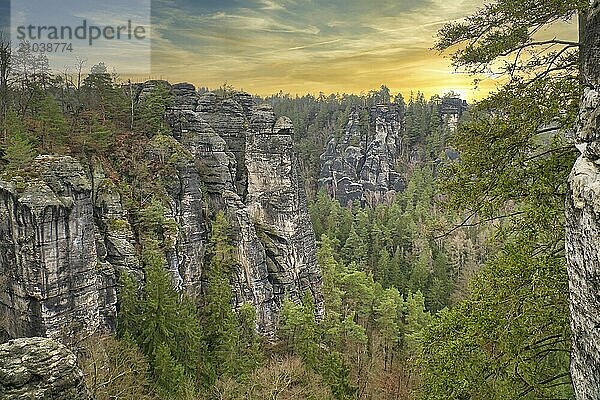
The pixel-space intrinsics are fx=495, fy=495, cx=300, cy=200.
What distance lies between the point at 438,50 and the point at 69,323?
18.6m

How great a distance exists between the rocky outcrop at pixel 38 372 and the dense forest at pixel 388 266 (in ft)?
16.9

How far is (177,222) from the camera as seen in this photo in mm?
26938

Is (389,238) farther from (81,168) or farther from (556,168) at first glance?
(556,168)

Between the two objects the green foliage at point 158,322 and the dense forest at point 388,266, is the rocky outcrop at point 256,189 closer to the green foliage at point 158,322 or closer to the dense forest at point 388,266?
the dense forest at point 388,266

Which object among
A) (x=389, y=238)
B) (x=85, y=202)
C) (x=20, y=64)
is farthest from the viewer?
(x=389, y=238)

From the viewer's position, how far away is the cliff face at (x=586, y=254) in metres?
3.65

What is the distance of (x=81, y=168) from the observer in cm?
2194

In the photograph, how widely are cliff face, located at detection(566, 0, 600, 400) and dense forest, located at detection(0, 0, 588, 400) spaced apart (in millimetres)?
1627

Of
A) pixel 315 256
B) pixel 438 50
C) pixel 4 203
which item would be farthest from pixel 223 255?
pixel 438 50

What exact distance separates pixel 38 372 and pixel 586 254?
23.4 ft

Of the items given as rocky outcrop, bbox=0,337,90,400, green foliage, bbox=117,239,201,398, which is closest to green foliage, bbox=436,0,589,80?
rocky outcrop, bbox=0,337,90,400

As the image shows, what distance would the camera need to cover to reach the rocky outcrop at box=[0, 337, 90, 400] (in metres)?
6.98

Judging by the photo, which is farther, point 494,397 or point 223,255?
point 223,255

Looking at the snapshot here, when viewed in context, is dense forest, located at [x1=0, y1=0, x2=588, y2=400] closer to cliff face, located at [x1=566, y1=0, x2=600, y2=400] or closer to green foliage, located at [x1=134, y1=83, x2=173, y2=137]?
green foliage, located at [x1=134, y1=83, x2=173, y2=137]
